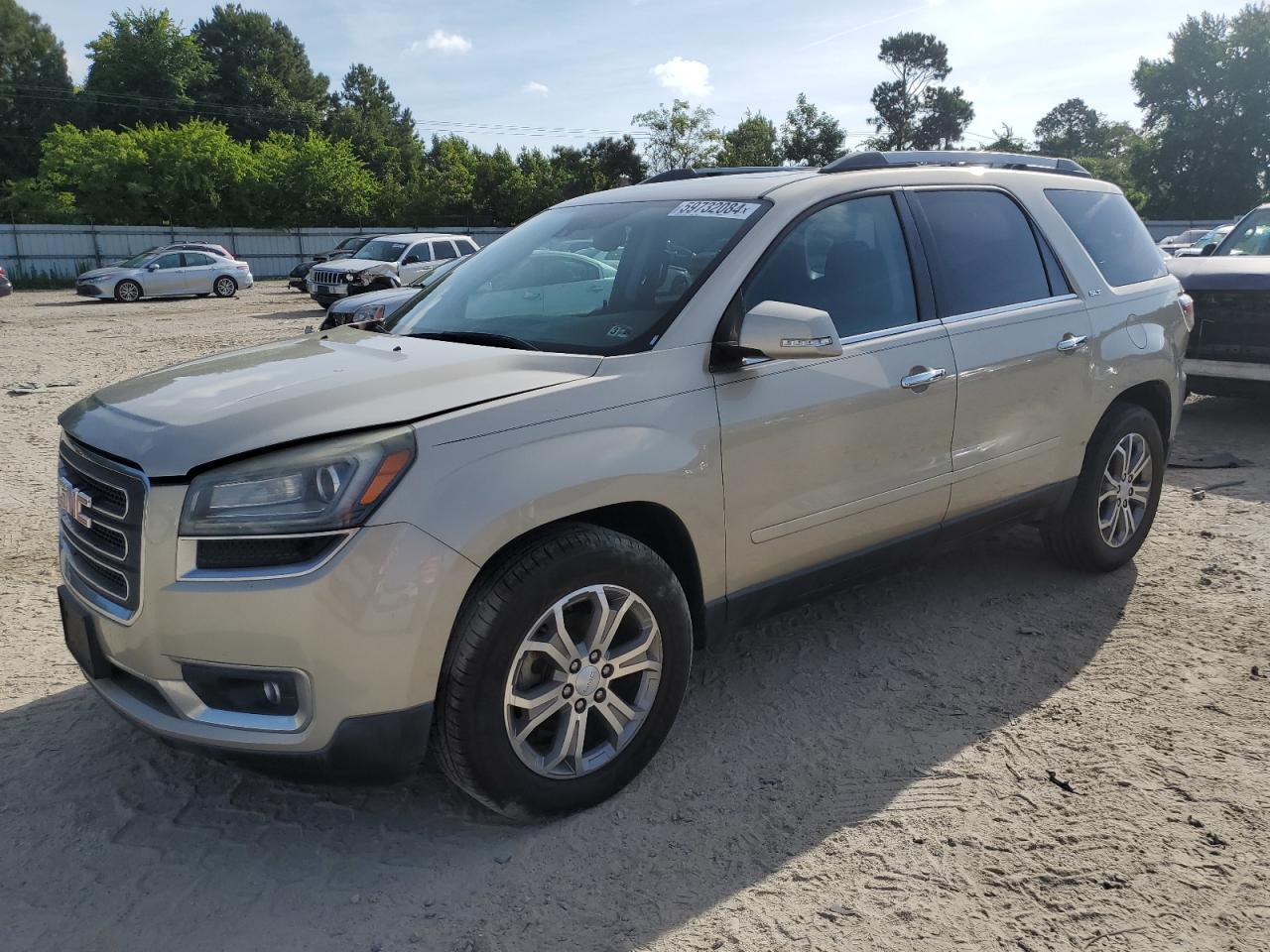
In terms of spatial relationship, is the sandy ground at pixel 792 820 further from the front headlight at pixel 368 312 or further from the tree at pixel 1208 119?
the tree at pixel 1208 119

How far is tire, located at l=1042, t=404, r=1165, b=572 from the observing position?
15.2ft

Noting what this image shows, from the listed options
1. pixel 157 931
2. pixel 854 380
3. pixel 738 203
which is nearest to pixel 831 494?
pixel 854 380

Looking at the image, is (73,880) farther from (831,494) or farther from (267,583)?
(831,494)

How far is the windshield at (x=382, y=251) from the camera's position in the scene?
2295 centimetres

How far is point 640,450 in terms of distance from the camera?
2.94 metres

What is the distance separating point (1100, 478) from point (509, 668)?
3.19 meters

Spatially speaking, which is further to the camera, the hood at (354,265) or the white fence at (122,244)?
the white fence at (122,244)

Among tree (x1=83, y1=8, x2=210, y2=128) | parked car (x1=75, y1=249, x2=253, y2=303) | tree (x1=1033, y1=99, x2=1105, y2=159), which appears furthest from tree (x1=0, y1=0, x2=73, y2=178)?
tree (x1=1033, y1=99, x2=1105, y2=159)

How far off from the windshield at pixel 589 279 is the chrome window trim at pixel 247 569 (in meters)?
1.06

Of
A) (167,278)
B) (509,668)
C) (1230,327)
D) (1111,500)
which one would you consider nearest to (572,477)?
(509,668)

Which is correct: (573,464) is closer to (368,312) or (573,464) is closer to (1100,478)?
(1100,478)

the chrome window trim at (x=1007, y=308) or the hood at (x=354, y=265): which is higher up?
the hood at (x=354, y=265)

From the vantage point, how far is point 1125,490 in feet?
15.9

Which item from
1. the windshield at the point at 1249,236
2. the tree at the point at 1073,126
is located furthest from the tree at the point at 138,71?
the tree at the point at 1073,126
